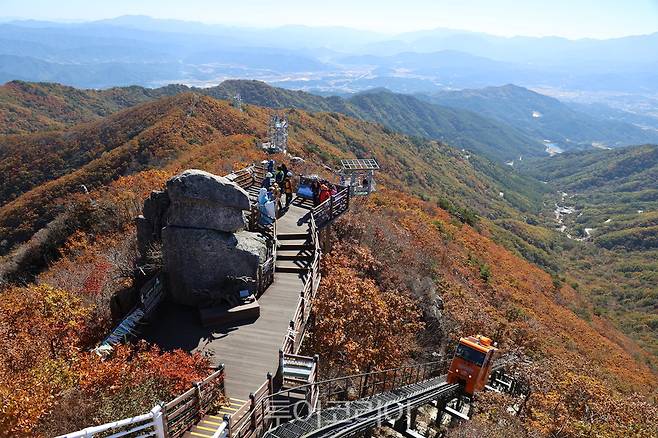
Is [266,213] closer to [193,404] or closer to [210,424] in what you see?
[193,404]

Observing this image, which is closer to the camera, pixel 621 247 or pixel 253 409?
pixel 253 409

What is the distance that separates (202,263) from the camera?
14492 millimetres

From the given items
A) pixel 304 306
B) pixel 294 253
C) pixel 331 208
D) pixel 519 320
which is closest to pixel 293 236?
pixel 294 253

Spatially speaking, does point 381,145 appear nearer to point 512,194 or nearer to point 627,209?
point 512,194

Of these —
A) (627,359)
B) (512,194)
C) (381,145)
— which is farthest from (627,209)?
(627,359)

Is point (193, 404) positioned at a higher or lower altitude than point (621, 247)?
higher

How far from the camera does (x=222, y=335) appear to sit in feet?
43.9

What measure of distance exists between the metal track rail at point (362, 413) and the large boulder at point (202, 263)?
5.48 metres

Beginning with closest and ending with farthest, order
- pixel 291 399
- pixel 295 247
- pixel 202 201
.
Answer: pixel 291 399 < pixel 202 201 < pixel 295 247

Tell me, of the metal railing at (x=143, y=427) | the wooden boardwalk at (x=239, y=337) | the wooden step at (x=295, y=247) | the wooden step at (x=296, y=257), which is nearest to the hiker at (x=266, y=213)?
the wooden step at (x=295, y=247)

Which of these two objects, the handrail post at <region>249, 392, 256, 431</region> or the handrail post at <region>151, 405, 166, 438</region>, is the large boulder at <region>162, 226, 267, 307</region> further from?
the handrail post at <region>151, 405, 166, 438</region>

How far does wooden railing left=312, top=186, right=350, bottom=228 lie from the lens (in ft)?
65.1

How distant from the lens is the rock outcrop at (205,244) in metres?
14.3

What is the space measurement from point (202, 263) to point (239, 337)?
2.99m
